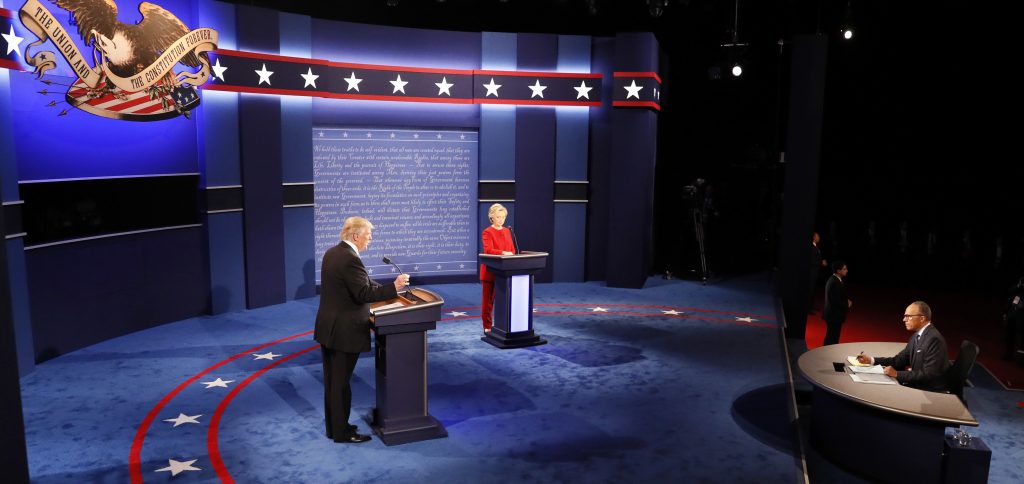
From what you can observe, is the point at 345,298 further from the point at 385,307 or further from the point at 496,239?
the point at 496,239

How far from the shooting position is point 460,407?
6738 mm

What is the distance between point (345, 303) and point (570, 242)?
24.9ft

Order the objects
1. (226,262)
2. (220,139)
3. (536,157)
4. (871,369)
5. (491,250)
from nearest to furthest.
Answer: (871,369) → (491,250) → (220,139) → (226,262) → (536,157)

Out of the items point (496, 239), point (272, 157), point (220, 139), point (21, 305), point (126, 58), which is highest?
point (126, 58)

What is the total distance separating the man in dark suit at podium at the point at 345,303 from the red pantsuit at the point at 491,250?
124 inches

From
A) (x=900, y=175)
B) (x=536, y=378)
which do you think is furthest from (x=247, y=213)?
(x=900, y=175)

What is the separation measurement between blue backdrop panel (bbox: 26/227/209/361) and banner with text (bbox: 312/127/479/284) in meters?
2.14

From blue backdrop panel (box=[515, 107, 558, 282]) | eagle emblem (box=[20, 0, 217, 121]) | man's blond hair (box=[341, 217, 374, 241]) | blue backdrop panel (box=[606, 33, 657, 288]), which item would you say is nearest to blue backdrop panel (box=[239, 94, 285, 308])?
eagle emblem (box=[20, 0, 217, 121])

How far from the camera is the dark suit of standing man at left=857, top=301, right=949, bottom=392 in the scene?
5.73 m

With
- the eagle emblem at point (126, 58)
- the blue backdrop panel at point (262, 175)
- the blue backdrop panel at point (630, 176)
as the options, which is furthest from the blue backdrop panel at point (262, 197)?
the blue backdrop panel at point (630, 176)

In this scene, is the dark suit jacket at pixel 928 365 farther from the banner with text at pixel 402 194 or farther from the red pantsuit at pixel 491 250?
the banner with text at pixel 402 194

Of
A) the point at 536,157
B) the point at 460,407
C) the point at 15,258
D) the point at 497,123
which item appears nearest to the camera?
the point at 460,407

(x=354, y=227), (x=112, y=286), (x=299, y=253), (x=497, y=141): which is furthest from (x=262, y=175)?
(x=354, y=227)

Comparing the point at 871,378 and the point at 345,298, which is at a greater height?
the point at 345,298
